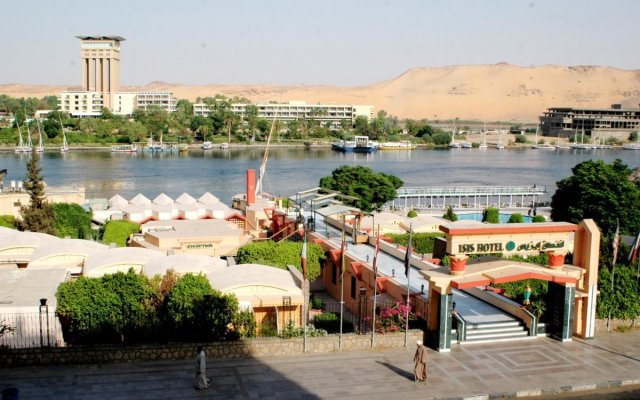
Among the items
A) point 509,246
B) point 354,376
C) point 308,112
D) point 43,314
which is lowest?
point 354,376

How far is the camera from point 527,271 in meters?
13.1

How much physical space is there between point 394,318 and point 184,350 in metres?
3.83

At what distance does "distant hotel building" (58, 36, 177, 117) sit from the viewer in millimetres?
126438

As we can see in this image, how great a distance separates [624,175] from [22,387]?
2684 centimetres

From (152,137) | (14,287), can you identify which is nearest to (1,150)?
(152,137)

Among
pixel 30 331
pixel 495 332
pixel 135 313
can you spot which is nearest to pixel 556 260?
pixel 495 332

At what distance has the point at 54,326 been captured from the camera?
12336 millimetres

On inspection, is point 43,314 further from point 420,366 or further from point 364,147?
point 364,147

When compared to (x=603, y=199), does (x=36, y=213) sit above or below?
below

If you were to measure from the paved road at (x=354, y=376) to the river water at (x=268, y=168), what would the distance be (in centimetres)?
4101

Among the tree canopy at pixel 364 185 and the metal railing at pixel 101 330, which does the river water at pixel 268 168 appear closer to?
the tree canopy at pixel 364 185

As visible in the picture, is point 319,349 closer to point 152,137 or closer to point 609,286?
point 609,286

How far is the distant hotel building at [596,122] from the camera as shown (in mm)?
129875

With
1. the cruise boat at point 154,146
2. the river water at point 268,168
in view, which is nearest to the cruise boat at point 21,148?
the river water at point 268,168
